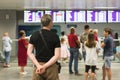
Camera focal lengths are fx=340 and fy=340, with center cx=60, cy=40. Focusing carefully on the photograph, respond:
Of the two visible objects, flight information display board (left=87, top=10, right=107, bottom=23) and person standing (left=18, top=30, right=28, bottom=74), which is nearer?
person standing (left=18, top=30, right=28, bottom=74)

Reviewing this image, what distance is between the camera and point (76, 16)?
20.2 metres

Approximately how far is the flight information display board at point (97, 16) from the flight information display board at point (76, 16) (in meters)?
0.30

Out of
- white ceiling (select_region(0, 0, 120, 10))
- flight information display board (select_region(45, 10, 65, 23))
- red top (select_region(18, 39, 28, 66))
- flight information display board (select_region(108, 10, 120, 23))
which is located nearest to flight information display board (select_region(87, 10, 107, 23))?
flight information display board (select_region(108, 10, 120, 23))

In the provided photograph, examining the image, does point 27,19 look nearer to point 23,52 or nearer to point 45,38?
point 23,52

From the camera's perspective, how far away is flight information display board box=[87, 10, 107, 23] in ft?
66.0

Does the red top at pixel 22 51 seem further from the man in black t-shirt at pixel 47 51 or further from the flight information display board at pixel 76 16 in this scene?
the flight information display board at pixel 76 16

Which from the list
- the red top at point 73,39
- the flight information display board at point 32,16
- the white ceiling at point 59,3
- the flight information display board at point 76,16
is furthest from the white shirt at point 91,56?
the flight information display board at point 32,16

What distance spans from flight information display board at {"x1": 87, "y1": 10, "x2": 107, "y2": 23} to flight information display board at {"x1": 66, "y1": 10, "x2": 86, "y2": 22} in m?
0.30

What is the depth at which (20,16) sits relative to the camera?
2134 cm

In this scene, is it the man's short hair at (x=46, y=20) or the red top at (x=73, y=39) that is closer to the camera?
the man's short hair at (x=46, y=20)

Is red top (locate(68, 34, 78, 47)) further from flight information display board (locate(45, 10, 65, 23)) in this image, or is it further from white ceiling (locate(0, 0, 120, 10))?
flight information display board (locate(45, 10, 65, 23))

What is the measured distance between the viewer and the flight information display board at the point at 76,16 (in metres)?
20.2

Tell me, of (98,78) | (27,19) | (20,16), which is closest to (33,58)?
(98,78)

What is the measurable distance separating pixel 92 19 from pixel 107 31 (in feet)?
A: 38.1
